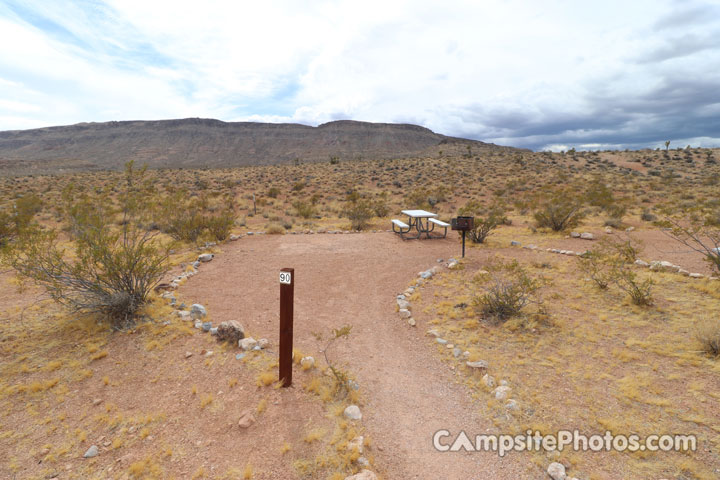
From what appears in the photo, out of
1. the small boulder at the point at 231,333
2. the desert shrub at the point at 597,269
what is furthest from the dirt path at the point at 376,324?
the desert shrub at the point at 597,269

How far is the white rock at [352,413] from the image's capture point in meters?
3.29

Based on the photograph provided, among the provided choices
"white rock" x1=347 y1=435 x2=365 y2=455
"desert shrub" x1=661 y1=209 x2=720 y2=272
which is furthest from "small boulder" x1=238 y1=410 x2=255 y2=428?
"desert shrub" x1=661 y1=209 x2=720 y2=272

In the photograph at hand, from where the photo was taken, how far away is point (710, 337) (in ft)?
13.3

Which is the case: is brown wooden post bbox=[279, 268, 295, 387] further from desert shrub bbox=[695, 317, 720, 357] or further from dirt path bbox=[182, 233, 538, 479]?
desert shrub bbox=[695, 317, 720, 357]

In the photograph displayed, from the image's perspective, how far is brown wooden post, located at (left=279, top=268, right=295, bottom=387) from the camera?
3.37 m

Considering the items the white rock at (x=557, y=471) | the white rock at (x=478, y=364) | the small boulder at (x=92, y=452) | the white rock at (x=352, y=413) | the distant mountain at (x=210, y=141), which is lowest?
the small boulder at (x=92, y=452)

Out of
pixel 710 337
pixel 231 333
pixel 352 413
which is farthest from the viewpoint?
pixel 231 333

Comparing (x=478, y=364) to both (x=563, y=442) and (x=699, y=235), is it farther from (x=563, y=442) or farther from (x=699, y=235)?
(x=699, y=235)

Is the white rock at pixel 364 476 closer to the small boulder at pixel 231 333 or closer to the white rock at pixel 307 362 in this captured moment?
the white rock at pixel 307 362

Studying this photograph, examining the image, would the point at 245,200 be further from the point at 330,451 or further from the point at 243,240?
the point at 330,451

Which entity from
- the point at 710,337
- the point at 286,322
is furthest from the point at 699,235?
the point at 286,322

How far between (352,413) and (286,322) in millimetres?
Result: 1170

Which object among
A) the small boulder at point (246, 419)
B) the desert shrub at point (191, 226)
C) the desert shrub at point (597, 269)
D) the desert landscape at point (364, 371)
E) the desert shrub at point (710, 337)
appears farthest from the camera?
the desert shrub at point (191, 226)

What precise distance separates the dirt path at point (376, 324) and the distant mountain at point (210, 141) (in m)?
74.3
